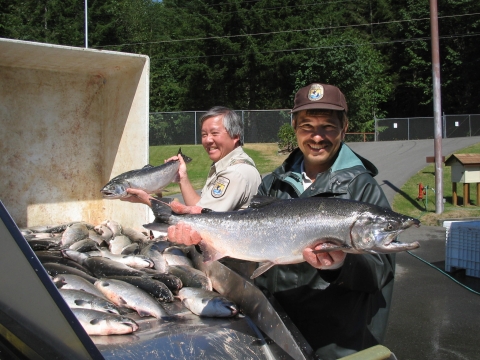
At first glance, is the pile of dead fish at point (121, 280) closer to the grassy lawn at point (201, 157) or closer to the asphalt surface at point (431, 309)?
the asphalt surface at point (431, 309)

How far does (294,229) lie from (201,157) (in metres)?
20.7

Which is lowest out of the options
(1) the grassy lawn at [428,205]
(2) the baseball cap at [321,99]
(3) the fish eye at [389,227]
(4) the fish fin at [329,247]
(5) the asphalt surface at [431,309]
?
(5) the asphalt surface at [431,309]

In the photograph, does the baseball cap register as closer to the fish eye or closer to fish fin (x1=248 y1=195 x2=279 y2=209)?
fish fin (x1=248 y1=195 x2=279 y2=209)

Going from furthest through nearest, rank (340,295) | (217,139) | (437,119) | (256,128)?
(256,128)
(437,119)
(217,139)
(340,295)

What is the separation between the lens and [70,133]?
614 cm

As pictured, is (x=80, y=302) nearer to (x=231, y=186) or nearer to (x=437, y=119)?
(x=231, y=186)

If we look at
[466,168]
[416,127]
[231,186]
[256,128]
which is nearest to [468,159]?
[466,168]

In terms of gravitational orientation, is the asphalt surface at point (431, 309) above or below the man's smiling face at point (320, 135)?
below

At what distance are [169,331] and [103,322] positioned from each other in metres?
0.33

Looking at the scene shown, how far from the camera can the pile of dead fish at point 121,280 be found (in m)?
2.82

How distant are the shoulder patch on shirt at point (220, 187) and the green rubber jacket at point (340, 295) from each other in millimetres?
1160

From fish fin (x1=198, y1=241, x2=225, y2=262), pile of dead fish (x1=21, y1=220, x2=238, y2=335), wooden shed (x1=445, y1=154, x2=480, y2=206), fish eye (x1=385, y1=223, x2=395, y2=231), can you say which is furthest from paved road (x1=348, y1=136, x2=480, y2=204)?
fish eye (x1=385, y1=223, x2=395, y2=231)

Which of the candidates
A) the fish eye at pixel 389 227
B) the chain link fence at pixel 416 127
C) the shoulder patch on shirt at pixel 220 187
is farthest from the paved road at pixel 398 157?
the fish eye at pixel 389 227

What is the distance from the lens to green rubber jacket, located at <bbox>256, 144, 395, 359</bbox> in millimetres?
2389
